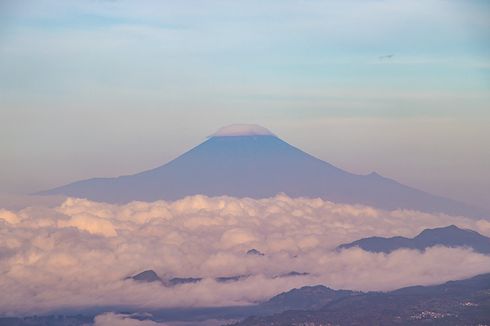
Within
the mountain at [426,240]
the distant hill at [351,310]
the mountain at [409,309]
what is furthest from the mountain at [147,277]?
the mountain at [409,309]

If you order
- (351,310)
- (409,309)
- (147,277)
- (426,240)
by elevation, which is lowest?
(351,310)

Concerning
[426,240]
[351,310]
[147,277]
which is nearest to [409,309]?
[351,310]

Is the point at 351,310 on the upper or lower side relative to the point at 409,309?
lower

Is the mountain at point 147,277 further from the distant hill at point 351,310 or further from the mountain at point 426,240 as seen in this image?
the mountain at point 426,240

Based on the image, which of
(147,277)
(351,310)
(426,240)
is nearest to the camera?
(351,310)

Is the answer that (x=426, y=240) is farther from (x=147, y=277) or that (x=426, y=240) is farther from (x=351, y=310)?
(x=351, y=310)

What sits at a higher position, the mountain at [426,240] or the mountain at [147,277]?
the mountain at [426,240]

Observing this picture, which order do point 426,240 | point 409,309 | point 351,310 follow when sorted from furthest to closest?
point 426,240 < point 351,310 < point 409,309

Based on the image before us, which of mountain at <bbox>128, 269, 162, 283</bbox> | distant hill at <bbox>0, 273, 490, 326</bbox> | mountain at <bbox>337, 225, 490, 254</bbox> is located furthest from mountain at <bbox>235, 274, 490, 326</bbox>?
mountain at <bbox>337, 225, 490, 254</bbox>
